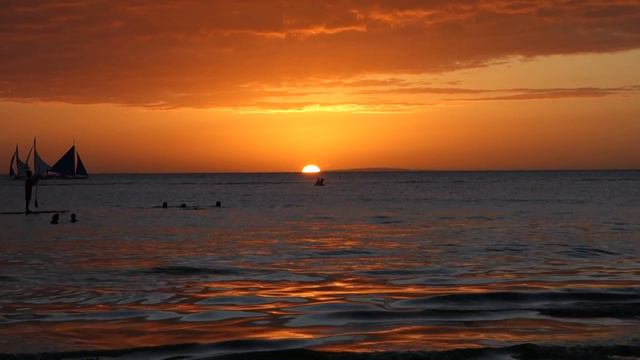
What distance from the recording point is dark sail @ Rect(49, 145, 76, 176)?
433 ft

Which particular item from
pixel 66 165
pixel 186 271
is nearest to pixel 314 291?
pixel 186 271

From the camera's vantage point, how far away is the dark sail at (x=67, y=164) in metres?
132

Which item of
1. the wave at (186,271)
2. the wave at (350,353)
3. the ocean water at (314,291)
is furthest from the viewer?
the wave at (186,271)

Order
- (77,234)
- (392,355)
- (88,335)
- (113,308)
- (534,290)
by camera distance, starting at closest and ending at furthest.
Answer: (392,355), (88,335), (113,308), (534,290), (77,234)

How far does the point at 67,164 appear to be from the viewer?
440 feet

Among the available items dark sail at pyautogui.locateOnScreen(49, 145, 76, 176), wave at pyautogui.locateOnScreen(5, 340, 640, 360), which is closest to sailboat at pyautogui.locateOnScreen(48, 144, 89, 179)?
dark sail at pyautogui.locateOnScreen(49, 145, 76, 176)

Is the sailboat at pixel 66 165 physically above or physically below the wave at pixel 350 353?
above

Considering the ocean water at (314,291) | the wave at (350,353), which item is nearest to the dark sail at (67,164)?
the ocean water at (314,291)

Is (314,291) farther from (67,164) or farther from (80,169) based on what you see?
(80,169)

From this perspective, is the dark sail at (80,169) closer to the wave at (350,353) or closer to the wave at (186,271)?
the wave at (186,271)

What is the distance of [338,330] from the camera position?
575 inches

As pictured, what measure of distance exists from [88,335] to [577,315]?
994 centimetres

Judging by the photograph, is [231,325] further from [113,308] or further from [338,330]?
[113,308]

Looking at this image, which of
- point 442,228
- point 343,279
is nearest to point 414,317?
point 343,279
